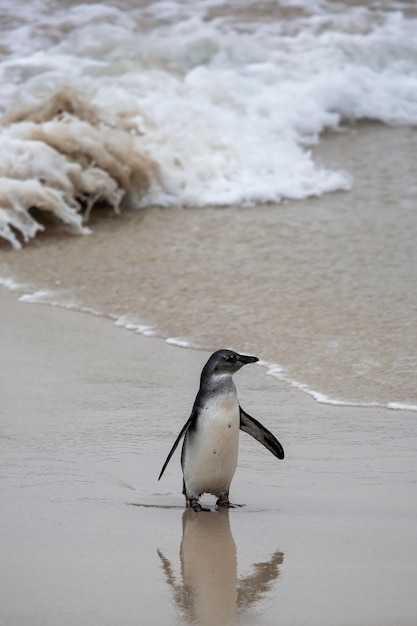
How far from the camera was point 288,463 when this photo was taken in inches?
152

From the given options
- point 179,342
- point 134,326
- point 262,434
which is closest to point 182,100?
point 134,326

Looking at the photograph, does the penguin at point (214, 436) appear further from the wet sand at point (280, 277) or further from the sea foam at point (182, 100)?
the sea foam at point (182, 100)

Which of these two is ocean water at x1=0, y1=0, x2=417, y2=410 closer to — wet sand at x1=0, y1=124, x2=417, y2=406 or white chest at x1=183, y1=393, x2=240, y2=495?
wet sand at x1=0, y1=124, x2=417, y2=406

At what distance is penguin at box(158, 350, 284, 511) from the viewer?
141 inches

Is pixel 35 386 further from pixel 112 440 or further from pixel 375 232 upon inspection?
pixel 375 232

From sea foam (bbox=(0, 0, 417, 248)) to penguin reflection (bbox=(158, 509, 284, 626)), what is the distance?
4055 mm

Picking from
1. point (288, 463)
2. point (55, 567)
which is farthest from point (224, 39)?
point (55, 567)

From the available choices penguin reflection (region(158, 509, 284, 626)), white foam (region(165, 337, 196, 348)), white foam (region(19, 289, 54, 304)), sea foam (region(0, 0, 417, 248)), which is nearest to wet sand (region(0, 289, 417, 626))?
penguin reflection (region(158, 509, 284, 626))

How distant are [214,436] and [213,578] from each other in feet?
2.32

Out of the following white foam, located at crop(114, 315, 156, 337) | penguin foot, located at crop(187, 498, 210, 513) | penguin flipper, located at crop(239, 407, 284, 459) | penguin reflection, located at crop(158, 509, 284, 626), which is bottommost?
white foam, located at crop(114, 315, 156, 337)

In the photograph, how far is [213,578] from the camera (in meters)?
2.97

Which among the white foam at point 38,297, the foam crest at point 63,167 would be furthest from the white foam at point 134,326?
the foam crest at point 63,167

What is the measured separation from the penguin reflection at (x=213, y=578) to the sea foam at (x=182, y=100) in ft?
13.3

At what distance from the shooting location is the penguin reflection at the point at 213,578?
9.07ft
